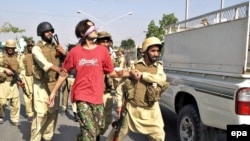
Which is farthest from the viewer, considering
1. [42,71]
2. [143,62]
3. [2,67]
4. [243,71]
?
[2,67]

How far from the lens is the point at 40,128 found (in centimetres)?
490

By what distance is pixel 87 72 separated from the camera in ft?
11.8

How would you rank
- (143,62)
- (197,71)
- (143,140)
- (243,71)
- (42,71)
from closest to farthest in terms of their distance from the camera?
(243,71) → (143,62) → (197,71) → (42,71) → (143,140)

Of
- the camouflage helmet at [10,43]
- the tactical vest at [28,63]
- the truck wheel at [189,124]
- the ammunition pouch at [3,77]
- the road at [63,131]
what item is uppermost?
the camouflage helmet at [10,43]

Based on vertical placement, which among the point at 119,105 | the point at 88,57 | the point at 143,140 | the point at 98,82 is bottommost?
the point at 143,140

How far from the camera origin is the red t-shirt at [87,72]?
3.60 meters

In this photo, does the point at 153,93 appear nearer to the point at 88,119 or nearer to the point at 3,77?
the point at 88,119

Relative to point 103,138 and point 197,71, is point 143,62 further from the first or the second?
point 103,138

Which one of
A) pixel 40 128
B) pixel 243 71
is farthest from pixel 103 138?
pixel 243 71

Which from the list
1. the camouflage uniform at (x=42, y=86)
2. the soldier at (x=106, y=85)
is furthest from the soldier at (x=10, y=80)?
the soldier at (x=106, y=85)

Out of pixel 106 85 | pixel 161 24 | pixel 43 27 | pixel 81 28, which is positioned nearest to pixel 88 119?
pixel 81 28

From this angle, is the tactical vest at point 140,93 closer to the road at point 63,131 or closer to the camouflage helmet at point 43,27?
the camouflage helmet at point 43,27

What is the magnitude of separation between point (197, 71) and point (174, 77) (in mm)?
796

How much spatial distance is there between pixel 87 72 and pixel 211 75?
5.04 ft
